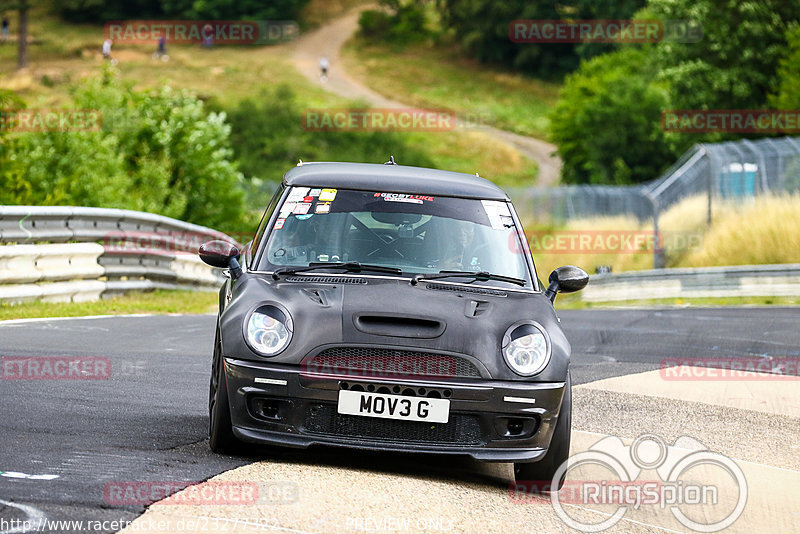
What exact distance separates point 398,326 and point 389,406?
0.41 meters

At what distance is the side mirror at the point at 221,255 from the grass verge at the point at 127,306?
6389 mm

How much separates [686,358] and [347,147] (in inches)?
2668

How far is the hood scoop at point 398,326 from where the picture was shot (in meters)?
6.37

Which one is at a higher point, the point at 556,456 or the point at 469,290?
the point at 469,290

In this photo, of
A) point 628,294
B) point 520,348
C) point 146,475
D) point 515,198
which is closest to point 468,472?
point 520,348

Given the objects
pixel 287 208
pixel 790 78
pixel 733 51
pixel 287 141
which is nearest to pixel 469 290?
pixel 287 208

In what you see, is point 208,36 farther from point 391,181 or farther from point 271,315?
point 271,315

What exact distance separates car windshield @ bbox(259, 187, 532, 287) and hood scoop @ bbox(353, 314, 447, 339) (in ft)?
2.48

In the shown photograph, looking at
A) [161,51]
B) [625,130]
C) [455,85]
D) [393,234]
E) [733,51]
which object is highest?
[161,51]

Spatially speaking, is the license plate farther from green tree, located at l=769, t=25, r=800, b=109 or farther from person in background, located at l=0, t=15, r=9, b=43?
person in background, located at l=0, t=15, r=9, b=43

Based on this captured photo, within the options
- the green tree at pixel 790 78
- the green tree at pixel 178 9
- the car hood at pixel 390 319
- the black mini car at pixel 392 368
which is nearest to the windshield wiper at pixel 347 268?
the black mini car at pixel 392 368

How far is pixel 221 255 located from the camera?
756cm

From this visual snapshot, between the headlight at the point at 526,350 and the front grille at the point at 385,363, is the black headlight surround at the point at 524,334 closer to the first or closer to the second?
the headlight at the point at 526,350

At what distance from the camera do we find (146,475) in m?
5.95
